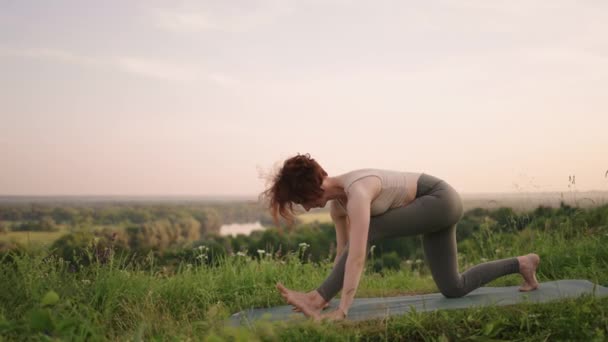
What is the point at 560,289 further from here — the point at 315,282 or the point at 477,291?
the point at 315,282

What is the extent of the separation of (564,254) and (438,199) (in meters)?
2.95

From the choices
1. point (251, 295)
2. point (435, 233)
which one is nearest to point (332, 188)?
point (435, 233)

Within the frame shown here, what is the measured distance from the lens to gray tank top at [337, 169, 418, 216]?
3.95 meters

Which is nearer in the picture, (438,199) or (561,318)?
(561,318)

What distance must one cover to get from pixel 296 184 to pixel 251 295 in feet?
6.51

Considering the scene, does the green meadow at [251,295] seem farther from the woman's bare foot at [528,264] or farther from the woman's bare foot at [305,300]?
the woman's bare foot at [528,264]

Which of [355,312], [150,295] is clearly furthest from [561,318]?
[150,295]

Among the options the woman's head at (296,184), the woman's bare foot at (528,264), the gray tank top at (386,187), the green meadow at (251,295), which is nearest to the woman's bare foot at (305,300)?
the green meadow at (251,295)

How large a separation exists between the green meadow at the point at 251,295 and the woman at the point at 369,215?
0.34m

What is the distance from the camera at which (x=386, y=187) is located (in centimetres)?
406

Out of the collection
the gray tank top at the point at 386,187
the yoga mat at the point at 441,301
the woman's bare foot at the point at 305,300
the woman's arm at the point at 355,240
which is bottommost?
the yoga mat at the point at 441,301

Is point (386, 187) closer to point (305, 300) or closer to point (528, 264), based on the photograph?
point (305, 300)

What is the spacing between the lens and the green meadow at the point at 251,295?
3578 millimetres

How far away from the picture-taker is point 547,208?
8734 mm
